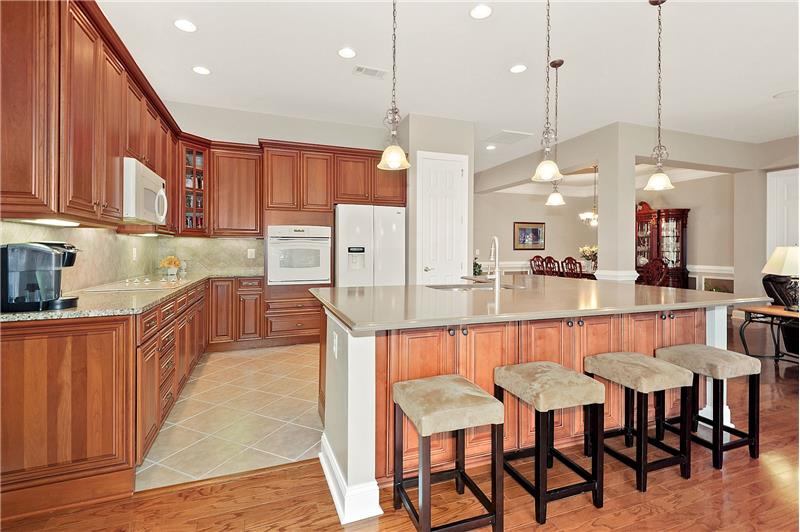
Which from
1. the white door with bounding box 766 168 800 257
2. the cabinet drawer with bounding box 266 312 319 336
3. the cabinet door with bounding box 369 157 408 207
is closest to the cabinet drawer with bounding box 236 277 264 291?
the cabinet drawer with bounding box 266 312 319 336

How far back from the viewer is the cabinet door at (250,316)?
15.4 feet

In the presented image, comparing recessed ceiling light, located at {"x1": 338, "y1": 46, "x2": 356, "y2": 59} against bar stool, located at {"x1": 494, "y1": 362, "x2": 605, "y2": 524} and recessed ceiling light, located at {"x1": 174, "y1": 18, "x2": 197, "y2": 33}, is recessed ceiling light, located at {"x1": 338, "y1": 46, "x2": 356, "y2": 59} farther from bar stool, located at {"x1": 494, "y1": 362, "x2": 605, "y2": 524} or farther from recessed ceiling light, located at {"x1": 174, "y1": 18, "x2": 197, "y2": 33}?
bar stool, located at {"x1": 494, "y1": 362, "x2": 605, "y2": 524}

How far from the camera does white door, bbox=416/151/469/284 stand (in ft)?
16.3

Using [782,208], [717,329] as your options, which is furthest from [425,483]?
[782,208]

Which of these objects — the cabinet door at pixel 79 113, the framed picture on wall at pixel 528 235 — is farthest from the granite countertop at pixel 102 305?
the framed picture on wall at pixel 528 235

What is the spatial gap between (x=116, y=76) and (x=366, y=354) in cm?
249

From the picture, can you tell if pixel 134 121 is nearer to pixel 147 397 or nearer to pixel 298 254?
pixel 147 397

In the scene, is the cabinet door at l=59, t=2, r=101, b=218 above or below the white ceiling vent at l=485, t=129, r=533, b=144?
below

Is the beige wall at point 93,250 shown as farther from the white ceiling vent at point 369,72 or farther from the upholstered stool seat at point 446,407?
the white ceiling vent at point 369,72

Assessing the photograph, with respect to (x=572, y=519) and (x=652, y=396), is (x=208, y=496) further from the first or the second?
(x=652, y=396)

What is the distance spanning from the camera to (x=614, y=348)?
94.8 inches

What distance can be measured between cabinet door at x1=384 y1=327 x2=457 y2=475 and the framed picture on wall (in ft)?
26.9

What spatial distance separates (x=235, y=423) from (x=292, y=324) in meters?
2.16

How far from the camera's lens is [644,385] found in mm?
1906
